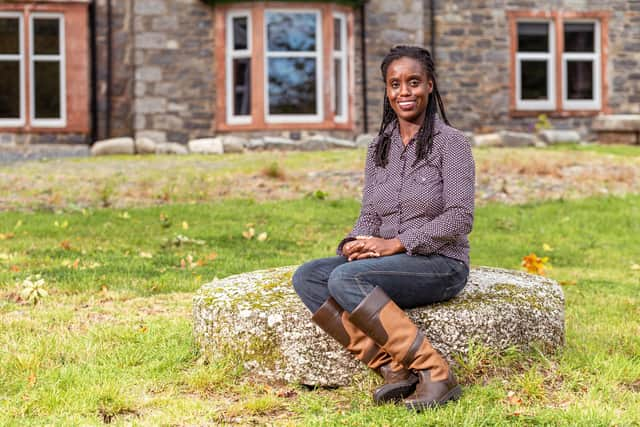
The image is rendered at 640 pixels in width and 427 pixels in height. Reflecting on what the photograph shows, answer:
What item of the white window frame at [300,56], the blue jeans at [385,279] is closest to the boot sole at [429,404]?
the blue jeans at [385,279]

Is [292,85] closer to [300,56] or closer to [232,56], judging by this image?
[300,56]

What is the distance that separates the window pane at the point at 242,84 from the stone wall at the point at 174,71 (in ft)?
1.38

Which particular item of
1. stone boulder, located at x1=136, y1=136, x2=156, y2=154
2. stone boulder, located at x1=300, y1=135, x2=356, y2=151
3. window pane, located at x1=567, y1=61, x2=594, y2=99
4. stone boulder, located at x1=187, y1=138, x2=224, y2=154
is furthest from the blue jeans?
window pane, located at x1=567, y1=61, x2=594, y2=99

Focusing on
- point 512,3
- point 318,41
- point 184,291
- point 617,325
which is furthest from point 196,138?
point 617,325

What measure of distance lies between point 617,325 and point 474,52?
1346 cm

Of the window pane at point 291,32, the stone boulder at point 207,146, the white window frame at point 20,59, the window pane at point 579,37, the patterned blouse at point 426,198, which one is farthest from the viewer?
the window pane at point 579,37

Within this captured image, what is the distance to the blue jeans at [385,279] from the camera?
3.65 m

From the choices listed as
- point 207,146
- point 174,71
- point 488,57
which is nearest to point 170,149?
point 207,146

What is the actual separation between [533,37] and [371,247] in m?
15.9

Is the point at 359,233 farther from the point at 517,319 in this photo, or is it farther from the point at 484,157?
the point at 484,157

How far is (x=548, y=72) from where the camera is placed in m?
18.7

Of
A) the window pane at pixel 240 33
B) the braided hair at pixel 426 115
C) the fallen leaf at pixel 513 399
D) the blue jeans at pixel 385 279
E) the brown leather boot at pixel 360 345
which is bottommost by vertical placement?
the fallen leaf at pixel 513 399

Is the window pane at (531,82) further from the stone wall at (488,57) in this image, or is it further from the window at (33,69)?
the window at (33,69)

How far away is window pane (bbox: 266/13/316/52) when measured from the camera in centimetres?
1623
